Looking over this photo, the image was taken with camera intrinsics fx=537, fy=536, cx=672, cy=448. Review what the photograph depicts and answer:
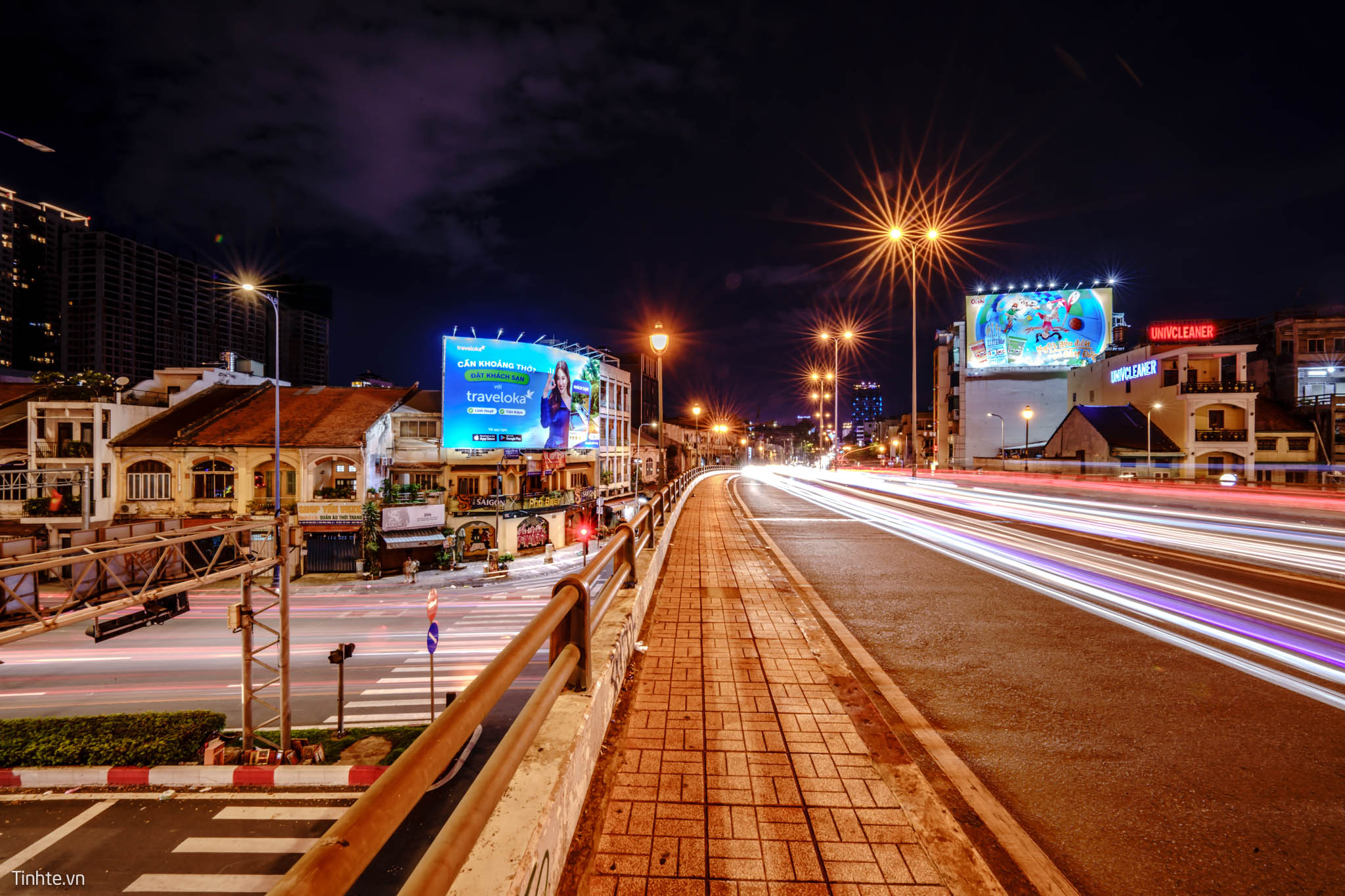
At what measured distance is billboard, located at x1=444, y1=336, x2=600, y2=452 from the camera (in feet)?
118

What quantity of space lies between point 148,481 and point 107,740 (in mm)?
25970

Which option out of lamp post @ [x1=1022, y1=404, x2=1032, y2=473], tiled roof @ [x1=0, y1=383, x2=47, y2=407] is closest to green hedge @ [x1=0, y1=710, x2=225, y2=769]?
tiled roof @ [x1=0, y1=383, x2=47, y2=407]

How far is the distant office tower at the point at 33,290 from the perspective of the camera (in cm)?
10200

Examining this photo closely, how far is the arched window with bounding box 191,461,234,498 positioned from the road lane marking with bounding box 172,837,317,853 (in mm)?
26545

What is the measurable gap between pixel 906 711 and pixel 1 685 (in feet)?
99.7

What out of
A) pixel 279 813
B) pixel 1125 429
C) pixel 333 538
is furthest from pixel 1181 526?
pixel 1125 429

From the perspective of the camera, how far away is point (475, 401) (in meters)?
36.4

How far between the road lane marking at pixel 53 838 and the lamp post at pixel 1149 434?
59.8 m

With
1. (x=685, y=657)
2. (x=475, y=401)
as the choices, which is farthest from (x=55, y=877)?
(x=475, y=401)

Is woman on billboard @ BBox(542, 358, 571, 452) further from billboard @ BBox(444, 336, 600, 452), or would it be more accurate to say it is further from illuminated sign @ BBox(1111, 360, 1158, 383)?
illuminated sign @ BBox(1111, 360, 1158, 383)

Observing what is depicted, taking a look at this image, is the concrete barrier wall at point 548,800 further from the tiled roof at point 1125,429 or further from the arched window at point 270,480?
the tiled roof at point 1125,429

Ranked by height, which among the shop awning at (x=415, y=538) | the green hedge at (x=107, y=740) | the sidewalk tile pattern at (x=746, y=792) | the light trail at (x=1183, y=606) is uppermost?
the sidewalk tile pattern at (x=746, y=792)

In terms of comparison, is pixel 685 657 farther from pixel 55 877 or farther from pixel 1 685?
pixel 1 685

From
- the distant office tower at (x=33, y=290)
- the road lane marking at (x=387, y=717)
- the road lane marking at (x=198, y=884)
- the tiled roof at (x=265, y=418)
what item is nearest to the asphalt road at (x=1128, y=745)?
the road lane marking at (x=198, y=884)
